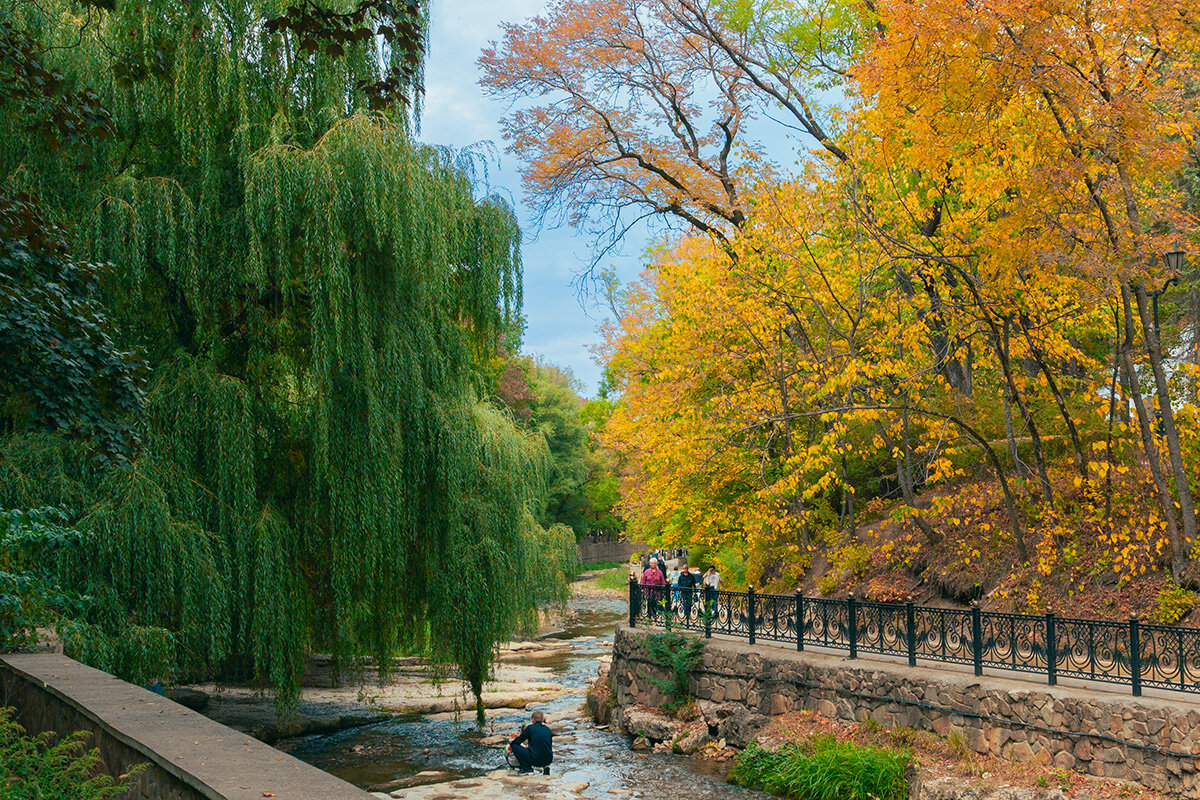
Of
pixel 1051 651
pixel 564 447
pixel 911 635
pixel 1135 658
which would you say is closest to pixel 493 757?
pixel 911 635

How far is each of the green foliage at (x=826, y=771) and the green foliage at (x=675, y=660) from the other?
3149 millimetres

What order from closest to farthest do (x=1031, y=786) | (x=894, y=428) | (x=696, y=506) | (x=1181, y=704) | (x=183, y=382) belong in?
(x=1181, y=704)
(x=1031, y=786)
(x=183, y=382)
(x=894, y=428)
(x=696, y=506)

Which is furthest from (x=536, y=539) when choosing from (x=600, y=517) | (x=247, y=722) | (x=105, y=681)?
(x=600, y=517)

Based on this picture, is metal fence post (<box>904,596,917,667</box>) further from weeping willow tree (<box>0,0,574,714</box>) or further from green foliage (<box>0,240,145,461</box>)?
green foliage (<box>0,240,145,461</box>)

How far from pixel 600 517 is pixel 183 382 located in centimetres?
5759

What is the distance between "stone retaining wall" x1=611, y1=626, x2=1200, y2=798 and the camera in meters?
9.58

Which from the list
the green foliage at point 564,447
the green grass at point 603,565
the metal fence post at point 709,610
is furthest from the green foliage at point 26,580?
the green grass at point 603,565

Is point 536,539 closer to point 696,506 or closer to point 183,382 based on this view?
point 696,506

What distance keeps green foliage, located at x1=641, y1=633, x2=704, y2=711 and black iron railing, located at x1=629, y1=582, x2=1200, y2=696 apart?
0.58 metres

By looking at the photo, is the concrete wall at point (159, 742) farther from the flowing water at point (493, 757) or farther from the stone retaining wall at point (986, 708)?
the stone retaining wall at point (986, 708)

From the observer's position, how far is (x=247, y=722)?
1549 centimetres

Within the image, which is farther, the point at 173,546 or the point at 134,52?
the point at 134,52

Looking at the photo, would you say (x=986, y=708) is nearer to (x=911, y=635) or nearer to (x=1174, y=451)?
(x=911, y=635)

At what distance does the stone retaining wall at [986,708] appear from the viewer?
377 inches
